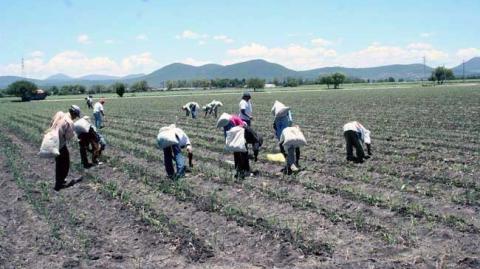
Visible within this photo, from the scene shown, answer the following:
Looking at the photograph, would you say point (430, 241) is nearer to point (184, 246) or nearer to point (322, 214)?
point (322, 214)

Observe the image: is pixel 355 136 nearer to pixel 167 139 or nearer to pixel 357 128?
pixel 357 128

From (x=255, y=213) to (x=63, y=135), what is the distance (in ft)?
16.6

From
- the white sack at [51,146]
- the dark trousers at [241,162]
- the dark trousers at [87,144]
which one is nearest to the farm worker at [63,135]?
the white sack at [51,146]

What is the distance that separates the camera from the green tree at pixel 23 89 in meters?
88.5

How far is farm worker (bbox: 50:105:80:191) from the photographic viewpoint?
11.7 metres

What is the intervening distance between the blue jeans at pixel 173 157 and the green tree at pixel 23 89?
83339mm

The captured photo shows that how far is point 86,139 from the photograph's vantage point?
1380 centimetres

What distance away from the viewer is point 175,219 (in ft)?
29.5

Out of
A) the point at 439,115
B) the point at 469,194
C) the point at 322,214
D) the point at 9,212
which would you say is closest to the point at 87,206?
the point at 9,212

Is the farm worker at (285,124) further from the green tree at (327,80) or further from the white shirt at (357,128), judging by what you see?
the green tree at (327,80)

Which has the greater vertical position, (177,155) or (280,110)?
(280,110)

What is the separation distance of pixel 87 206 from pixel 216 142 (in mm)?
8251

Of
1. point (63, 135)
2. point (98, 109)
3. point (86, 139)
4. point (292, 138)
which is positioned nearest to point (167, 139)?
point (63, 135)

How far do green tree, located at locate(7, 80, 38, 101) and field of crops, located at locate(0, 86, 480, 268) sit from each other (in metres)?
78.5
